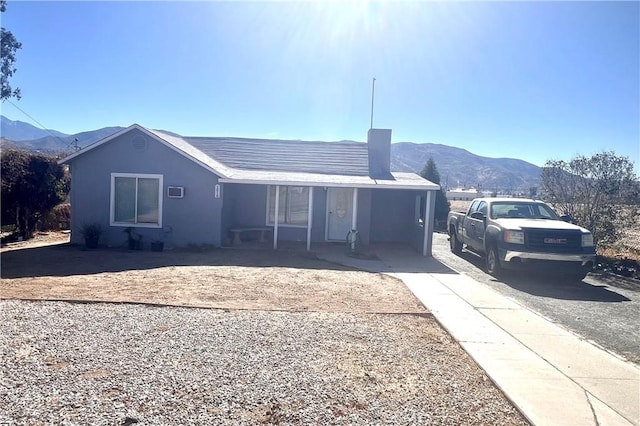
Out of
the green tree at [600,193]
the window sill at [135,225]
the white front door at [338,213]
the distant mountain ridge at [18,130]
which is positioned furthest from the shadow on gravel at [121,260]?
the distant mountain ridge at [18,130]

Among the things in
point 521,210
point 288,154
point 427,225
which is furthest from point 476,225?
point 288,154

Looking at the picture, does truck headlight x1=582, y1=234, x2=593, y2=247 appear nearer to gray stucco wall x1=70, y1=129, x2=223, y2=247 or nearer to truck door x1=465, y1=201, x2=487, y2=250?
truck door x1=465, y1=201, x2=487, y2=250

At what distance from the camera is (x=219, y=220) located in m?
13.1

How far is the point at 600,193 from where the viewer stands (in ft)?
42.8

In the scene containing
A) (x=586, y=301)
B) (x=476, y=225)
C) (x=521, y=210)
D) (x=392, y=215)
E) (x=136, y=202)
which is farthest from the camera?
(x=392, y=215)

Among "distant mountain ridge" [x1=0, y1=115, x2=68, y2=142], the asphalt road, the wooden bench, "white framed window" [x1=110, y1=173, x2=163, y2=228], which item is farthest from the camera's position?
"distant mountain ridge" [x1=0, y1=115, x2=68, y2=142]

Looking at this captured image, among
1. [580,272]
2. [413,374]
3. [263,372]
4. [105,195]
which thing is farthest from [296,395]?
[105,195]

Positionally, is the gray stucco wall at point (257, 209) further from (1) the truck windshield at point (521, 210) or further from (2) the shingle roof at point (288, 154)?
(1) the truck windshield at point (521, 210)

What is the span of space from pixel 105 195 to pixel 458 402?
12.0m

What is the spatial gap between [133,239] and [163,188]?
170cm

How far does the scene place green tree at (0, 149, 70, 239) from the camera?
522 inches

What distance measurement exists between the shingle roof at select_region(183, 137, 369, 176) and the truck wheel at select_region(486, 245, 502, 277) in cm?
545

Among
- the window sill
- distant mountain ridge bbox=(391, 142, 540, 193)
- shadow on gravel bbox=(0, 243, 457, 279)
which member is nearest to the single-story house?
the window sill

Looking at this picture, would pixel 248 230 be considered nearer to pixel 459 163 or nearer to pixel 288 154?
pixel 288 154
